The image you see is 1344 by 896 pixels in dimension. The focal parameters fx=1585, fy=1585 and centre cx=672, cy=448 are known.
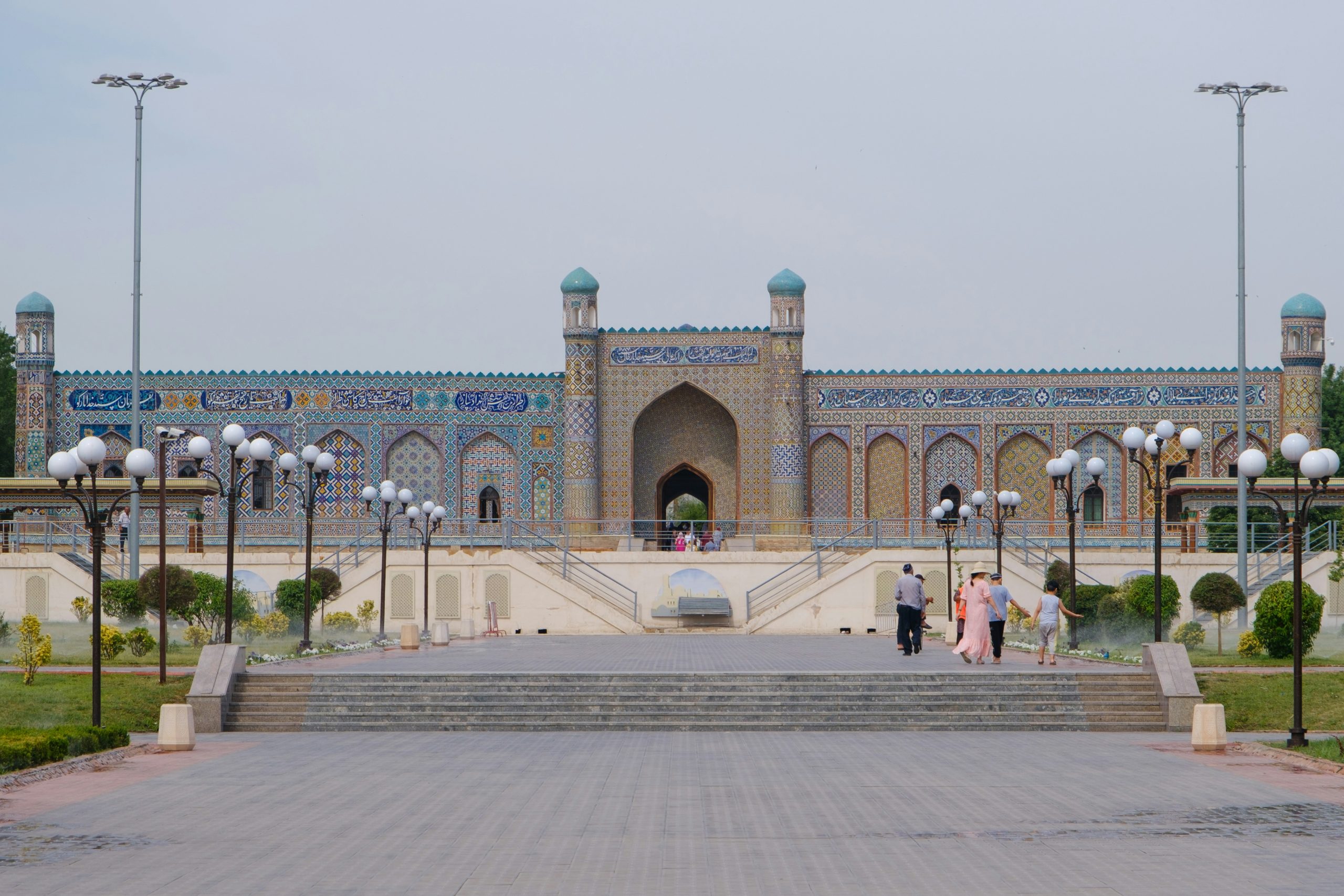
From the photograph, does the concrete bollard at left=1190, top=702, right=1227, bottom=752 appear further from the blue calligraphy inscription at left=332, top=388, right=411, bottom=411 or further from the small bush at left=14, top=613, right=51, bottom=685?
the blue calligraphy inscription at left=332, top=388, right=411, bottom=411

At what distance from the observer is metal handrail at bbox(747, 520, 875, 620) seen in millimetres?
29156

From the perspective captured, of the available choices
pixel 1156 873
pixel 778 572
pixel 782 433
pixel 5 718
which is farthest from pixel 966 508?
pixel 1156 873

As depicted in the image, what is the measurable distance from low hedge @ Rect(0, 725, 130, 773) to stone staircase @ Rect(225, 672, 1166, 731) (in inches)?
78.3

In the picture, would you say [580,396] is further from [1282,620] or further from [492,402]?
[1282,620]

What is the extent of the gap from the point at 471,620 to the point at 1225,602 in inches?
453

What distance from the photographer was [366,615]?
27.3 meters

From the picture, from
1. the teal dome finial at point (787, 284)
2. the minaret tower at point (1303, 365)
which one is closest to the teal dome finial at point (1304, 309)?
the minaret tower at point (1303, 365)

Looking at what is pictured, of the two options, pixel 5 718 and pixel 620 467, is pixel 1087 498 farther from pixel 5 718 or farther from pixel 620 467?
pixel 5 718

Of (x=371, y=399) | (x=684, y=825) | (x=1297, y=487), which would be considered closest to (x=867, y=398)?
(x=371, y=399)

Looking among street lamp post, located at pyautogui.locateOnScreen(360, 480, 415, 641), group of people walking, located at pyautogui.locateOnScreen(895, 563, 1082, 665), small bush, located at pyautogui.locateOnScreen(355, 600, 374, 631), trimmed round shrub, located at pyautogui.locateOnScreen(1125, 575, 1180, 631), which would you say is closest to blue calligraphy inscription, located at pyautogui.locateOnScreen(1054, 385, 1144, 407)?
trimmed round shrub, located at pyautogui.locateOnScreen(1125, 575, 1180, 631)

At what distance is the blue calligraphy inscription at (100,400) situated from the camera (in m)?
35.4

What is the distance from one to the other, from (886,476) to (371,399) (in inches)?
462

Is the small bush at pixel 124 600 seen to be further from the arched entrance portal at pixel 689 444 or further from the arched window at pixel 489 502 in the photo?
the arched entrance portal at pixel 689 444

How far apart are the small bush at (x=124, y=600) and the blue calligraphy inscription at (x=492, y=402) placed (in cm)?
1306
